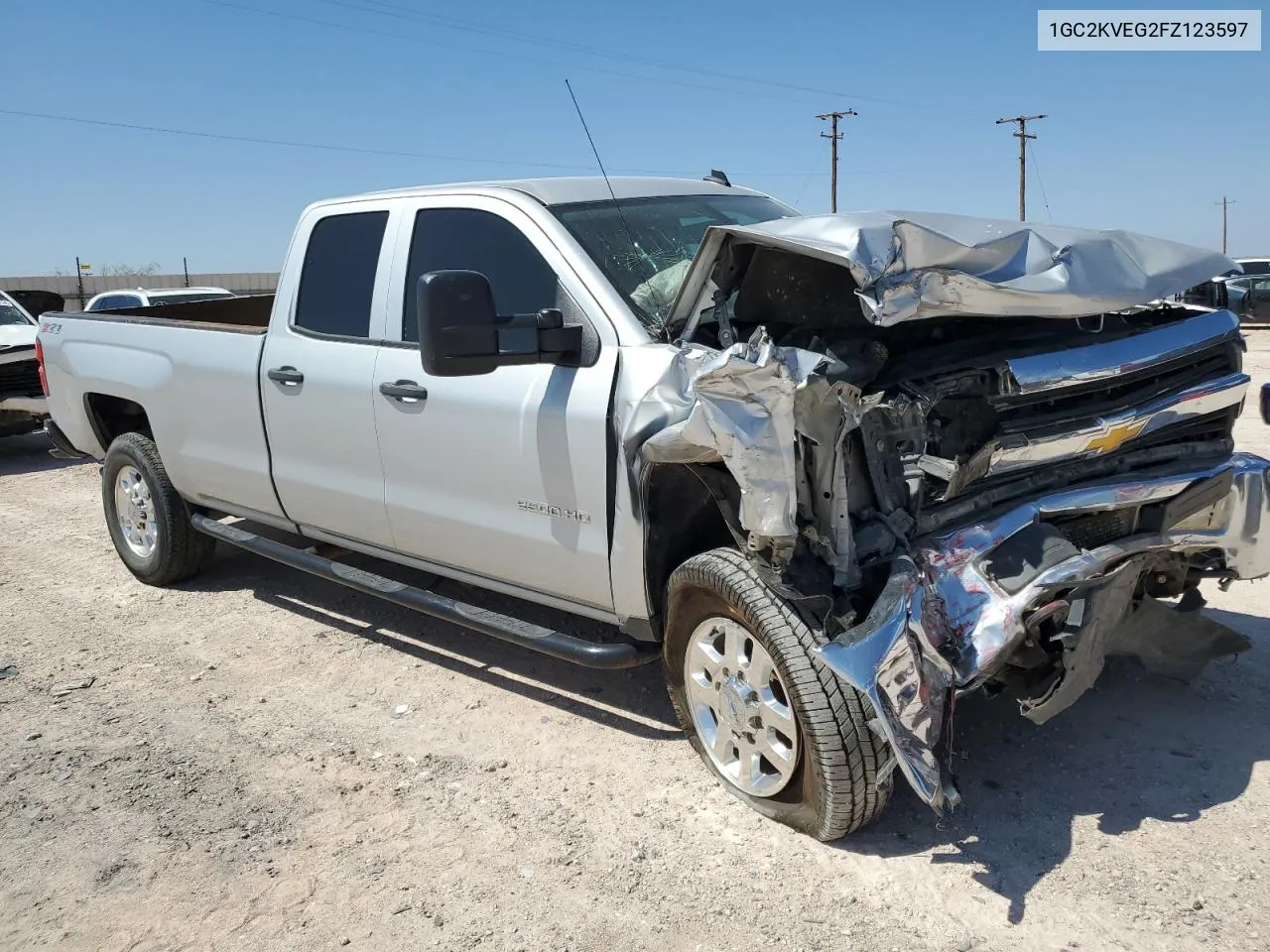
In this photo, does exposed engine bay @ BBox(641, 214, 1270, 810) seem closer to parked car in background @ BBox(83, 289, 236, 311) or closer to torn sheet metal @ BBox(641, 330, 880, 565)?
torn sheet metal @ BBox(641, 330, 880, 565)

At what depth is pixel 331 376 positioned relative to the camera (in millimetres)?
4438

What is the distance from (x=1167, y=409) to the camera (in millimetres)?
3342

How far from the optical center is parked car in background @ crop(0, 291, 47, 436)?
10453 mm

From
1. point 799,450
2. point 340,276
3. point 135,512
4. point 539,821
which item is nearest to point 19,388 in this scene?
point 135,512

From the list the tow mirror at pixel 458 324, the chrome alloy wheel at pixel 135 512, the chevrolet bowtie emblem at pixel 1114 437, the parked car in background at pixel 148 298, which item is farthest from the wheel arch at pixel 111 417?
the parked car in background at pixel 148 298

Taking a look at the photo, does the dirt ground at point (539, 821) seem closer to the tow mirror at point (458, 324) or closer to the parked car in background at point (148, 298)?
the tow mirror at point (458, 324)

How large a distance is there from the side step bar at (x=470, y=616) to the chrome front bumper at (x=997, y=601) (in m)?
0.97

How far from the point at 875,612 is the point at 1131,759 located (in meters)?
1.38

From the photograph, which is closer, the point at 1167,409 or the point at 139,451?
the point at 1167,409

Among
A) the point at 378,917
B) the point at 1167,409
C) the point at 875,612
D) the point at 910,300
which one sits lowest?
the point at 378,917

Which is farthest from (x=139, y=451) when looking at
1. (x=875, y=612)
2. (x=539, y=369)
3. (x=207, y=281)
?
(x=207, y=281)

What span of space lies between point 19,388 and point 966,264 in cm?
1052

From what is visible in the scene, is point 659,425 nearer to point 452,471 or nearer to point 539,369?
point 539,369

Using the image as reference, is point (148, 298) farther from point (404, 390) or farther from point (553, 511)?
point (553, 511)
